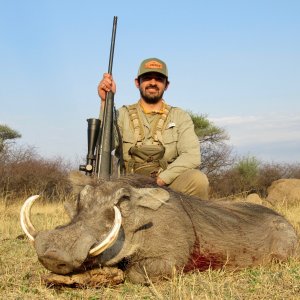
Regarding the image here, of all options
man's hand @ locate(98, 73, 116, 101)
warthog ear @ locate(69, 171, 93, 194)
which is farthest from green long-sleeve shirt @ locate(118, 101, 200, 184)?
warthog ear @ locate(69, 171, 93, 194)

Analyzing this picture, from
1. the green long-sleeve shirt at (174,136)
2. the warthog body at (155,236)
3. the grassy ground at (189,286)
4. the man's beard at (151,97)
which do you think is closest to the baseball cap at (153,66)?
the man's beard at (151,97)

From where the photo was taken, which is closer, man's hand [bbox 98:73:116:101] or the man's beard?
man's hand [bbox 98:73:116:101]

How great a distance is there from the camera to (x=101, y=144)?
15.8ft

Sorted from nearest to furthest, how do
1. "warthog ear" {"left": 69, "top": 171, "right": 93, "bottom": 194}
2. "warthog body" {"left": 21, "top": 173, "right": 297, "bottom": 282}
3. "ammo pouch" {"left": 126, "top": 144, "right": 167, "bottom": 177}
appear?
"warthog body" {"left": 21, "top": 173, "right": 297, "bottom": 282}
"warthog ear" {"left": 69, "top": 171, "right": 93, "bottom": 194}
"ammo pouch" {"left": 126, "top": 144, "right": 167, "bottom": 177}

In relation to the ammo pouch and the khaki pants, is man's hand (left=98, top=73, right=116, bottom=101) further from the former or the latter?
the khaki pants

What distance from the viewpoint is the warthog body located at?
291 centimetres

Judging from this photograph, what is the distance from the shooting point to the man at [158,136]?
509 centimetres

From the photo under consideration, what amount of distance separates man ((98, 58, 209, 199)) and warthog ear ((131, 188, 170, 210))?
1.26m

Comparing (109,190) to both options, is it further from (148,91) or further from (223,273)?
(148,91)

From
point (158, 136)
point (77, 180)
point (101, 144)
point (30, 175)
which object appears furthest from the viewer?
point (30, 175)

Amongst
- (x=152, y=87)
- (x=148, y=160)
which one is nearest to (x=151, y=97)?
(x=152, y=87)

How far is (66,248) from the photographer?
2.82 metres

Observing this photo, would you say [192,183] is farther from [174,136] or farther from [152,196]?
[152,196]

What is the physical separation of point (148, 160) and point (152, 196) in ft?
5.78
